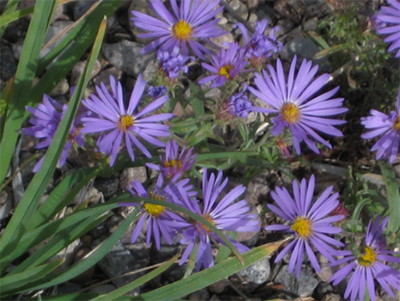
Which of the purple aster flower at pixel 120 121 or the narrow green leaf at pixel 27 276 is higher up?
the purple aster flower at pixel 120 121

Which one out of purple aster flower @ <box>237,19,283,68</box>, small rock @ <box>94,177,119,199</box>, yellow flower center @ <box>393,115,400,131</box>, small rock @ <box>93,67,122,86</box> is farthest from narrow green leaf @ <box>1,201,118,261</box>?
yellow flower center @ <box>393,115,400,131</box>

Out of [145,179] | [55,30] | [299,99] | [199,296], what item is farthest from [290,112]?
[55,30]

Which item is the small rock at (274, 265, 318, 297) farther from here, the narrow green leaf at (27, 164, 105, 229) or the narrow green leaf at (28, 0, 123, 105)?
the narrow green leaf at (28, 0, 123, 105)

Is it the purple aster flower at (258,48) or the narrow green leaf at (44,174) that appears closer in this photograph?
the narrow green leaf at (44,174)

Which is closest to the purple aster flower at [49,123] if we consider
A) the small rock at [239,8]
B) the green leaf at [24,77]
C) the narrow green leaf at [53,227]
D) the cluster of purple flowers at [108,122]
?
the cluster of purple flowers at [108,122]

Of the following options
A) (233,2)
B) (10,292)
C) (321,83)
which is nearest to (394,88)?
(321,83)

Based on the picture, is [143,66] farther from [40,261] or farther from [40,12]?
[40,261]

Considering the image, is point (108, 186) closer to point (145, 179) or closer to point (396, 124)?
point (145, 179)

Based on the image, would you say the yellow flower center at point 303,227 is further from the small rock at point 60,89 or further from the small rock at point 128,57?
the small rock at point 60,89
